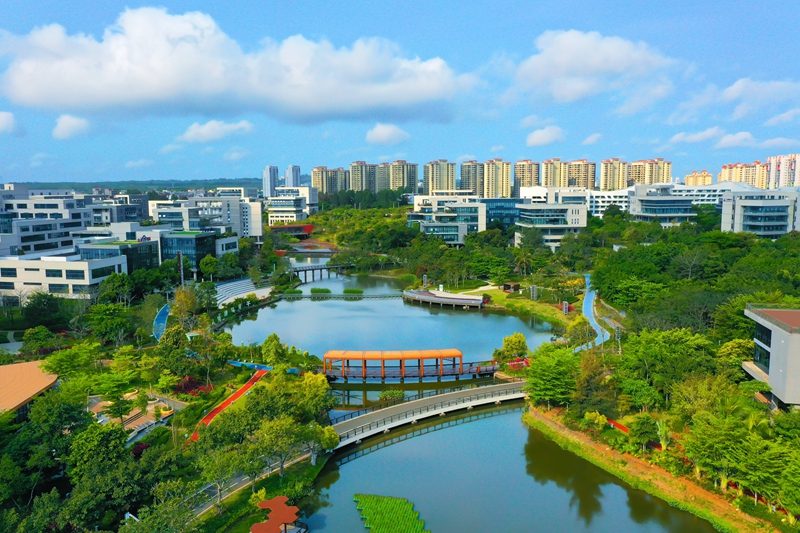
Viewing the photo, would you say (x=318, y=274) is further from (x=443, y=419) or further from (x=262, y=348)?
(x=443, y=419)

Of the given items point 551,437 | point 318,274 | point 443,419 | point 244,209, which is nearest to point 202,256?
point 318,274

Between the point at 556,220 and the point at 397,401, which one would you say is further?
the point at 556,220

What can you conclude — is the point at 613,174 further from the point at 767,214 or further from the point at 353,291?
the point at 353,291

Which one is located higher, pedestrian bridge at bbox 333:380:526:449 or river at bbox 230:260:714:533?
pedestrian bridge at bbox 333:380:526:449

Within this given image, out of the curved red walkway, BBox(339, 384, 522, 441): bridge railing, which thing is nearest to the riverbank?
BBox(339, 384, 522, 441): bridge railing

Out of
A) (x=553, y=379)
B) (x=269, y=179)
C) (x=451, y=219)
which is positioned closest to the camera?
(x=553, y=379)

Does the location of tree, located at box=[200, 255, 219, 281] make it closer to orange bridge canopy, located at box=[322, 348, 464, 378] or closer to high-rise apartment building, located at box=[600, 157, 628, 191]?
orange bridge canopy, located at box=[322, 348, 464, 378]

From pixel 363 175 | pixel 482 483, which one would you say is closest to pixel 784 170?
pixel 363 175
